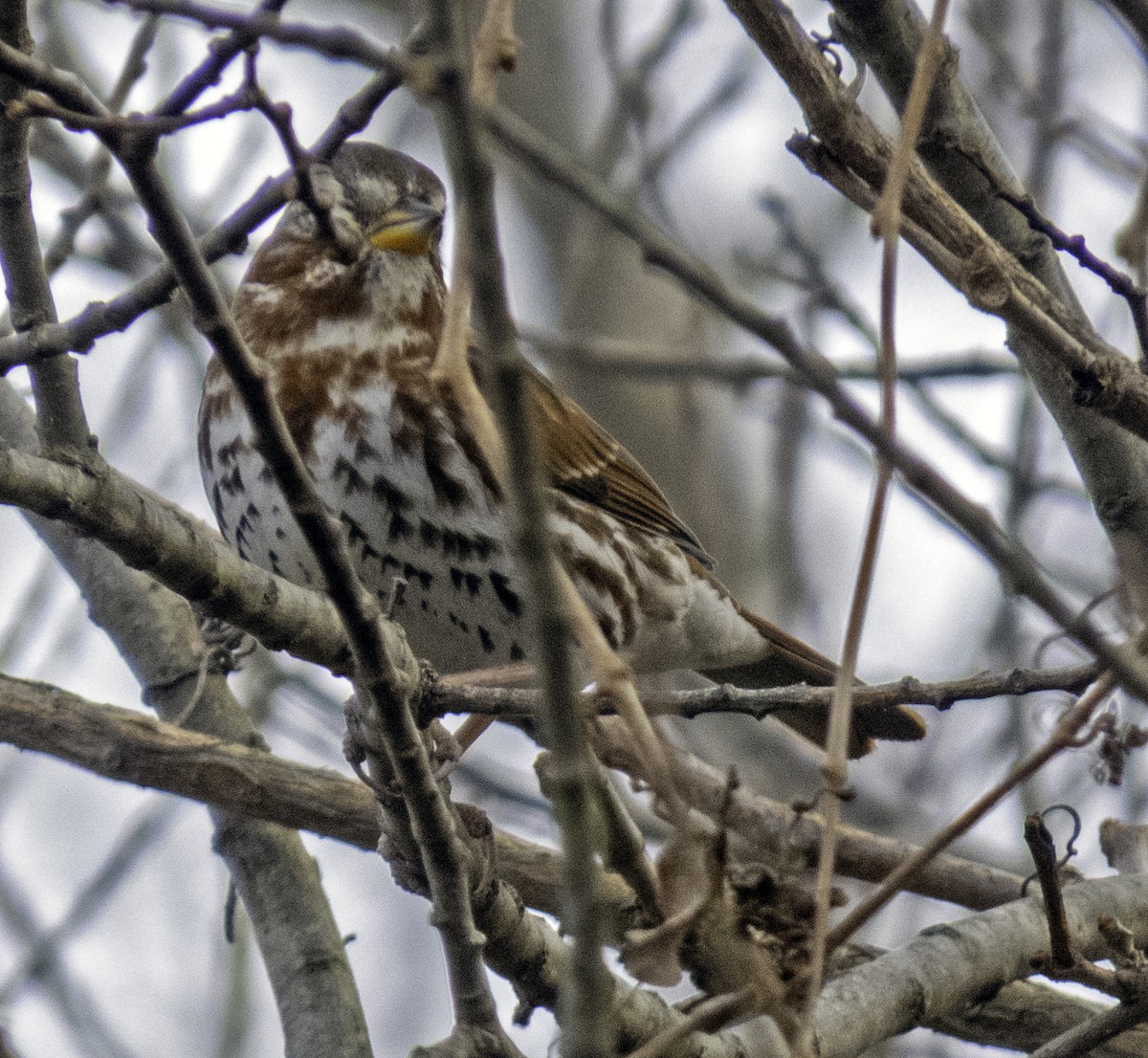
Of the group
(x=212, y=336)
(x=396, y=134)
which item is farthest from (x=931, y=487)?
(x=396, y=134)

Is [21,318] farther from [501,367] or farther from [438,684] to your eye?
[501,367]

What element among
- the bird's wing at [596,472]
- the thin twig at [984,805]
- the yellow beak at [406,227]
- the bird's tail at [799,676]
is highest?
the yellow beak at [406,227]

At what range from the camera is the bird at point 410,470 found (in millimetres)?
4102

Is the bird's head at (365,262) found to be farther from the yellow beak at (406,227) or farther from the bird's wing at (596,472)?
the bird's wing at (596,472)

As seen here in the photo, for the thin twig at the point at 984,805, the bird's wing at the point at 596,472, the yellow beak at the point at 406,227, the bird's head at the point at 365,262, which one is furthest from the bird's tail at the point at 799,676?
the thin twig at the point at 984,805

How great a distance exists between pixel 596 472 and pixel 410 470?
0.97m

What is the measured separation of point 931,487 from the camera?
1.76 metres

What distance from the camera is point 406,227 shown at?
4.38 m

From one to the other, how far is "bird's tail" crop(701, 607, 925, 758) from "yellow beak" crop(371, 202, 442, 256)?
172cm

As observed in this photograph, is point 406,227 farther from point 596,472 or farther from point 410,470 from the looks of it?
point 596,472

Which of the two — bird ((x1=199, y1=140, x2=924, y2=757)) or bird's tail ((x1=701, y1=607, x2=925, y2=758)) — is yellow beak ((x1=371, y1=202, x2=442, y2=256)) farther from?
bird's tail ((x1=701, y1=607, x2=925, y2=758))

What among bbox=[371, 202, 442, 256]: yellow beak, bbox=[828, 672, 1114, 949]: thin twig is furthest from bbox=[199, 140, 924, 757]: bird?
bbox=[828, 672, 1114, 949]: thin twig

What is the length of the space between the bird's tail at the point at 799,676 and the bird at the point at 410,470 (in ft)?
0.06

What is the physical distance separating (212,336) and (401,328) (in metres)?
2.40
